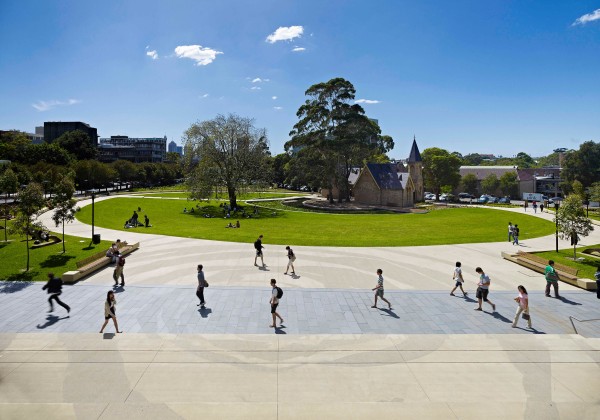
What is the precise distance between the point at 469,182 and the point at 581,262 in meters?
77.9

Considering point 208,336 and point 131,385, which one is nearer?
point 131,385

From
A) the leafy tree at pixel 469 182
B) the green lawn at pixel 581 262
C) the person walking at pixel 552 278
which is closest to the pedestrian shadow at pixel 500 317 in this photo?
the person walking at pixel 552 278

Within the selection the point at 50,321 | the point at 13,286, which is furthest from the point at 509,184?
the point at 50,321

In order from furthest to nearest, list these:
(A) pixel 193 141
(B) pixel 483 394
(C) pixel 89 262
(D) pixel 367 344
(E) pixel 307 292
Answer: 1. (A) pixel 193 141
2. (C) pixel 89 262
3. (E) pixel 307 292
4. (D) pixel 367 344
5. (B) pixel 483 394

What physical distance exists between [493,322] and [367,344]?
5.59 metres

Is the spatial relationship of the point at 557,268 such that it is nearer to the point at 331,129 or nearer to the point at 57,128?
the point at 331,129

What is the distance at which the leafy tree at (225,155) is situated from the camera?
2105 inches

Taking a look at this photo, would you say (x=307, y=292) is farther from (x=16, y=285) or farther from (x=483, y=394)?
(x=16, y=285)

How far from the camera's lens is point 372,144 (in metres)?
74.2

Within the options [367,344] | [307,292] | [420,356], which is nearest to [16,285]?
[307,292]

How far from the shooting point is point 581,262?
80.2 ft

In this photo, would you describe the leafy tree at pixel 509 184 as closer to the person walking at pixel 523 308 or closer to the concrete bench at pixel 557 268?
the concrete bench at pixel 557 268

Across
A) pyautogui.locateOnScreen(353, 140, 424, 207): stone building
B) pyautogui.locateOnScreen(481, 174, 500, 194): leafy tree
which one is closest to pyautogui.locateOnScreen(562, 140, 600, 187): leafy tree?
pyautogui.locateOnScreen(481, 174, 500, 194): leafy tree

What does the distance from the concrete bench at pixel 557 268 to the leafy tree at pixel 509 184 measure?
78039 millimetres
